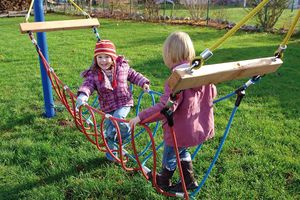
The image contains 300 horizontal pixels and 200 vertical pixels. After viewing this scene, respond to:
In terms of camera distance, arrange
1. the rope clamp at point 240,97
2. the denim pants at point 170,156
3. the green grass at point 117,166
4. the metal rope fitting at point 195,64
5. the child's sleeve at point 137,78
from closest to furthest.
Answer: the metal rope fitting at point 195,64 < the rope clamp at point 240,97 < the denim pants at point 170,156 < the green grass at point 117,166 < the child's sleeve at point 137,78

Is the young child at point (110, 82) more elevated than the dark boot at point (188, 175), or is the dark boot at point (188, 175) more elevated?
the young child at point (110, 82)

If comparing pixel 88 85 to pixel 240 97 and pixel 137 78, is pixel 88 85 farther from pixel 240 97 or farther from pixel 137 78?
pixel 240 97

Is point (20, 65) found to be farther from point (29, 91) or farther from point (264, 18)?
point (264, 18)

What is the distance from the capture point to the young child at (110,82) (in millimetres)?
3076

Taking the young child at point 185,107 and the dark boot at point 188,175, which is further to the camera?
the dark boot at point 188,175

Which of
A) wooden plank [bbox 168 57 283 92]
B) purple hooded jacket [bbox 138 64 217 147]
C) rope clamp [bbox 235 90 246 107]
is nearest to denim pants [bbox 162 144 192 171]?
purple hooded jacket [bbox 138 64 217 147]

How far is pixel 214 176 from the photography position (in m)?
3.10

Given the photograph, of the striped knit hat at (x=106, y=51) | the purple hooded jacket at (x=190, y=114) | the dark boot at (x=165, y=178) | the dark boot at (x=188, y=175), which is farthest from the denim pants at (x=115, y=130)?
the purple hooded jacket at (x=190, y=114)

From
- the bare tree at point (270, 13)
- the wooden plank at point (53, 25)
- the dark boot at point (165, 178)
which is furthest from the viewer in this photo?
the bare tree at point (270, 13)

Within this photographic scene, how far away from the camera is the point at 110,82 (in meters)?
3.13

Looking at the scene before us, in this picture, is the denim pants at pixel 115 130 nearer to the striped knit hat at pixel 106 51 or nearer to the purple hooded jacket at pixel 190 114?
the striped knit hat at pixel 106 51

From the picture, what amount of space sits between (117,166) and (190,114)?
4.38 ft

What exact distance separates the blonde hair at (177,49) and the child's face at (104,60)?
43.1 inches

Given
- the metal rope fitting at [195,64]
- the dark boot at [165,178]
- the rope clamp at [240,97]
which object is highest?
the metal rope fitting at [195,64]
